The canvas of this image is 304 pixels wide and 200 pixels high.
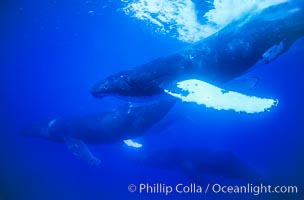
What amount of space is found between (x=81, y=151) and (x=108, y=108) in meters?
15.0

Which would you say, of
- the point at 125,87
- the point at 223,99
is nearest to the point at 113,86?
the point at 125,87

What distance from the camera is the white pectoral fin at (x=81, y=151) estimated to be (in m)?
10.1

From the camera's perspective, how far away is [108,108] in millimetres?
25203

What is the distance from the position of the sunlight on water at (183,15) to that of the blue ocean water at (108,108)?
844 millimetres

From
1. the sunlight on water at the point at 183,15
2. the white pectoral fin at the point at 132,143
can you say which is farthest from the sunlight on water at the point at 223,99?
the white pectoral fin at the point at 132,143

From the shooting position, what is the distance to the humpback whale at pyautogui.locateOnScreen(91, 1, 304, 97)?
582 cm

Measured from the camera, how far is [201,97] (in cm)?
593

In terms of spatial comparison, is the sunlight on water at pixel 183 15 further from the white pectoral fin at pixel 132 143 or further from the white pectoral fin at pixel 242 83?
→ the white pectoral fin at pixel 132 143

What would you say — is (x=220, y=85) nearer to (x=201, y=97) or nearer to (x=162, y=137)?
(x=201, y=97)

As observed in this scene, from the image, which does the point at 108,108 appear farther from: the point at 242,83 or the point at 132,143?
the point at 242,83

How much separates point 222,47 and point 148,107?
3.59m

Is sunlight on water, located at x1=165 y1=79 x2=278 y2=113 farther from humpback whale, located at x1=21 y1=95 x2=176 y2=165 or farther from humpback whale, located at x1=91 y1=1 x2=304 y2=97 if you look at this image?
humpback whale, located at x1=21 y1=95 x2=176 y2=165

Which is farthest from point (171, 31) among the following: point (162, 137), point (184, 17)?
point (162, 137)

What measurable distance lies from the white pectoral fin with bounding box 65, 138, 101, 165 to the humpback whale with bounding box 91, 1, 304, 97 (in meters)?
4.29
